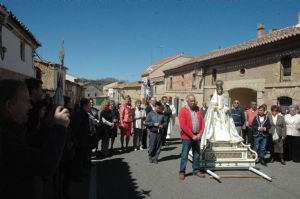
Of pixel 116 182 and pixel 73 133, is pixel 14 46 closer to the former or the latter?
pixel 73 133

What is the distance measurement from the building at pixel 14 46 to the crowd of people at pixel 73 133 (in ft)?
16.1

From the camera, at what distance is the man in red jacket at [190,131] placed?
7.11 meters

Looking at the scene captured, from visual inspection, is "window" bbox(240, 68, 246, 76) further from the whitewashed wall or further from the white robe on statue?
the whitewashed wall

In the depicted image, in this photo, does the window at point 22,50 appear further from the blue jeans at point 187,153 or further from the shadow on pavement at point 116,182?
the blue jeans at point 187,153

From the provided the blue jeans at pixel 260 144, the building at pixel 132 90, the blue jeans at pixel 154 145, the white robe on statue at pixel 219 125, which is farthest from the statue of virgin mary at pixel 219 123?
the building at pixel 132 90

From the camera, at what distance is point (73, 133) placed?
19.6 feet

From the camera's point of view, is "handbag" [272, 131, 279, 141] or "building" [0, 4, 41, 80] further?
"building" [0, 4, 41, 80]

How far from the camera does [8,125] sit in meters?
1.89

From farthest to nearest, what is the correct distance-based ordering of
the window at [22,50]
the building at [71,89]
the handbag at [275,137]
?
the building at [71,89] < the window at [22,50] < the handbag at [275,137]

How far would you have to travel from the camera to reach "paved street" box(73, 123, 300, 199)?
592 centimetres

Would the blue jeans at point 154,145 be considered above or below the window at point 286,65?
below

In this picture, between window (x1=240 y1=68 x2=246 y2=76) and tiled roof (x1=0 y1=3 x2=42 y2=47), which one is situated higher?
tiled roof (x1=0 y1=3 x2=42 y2=47)

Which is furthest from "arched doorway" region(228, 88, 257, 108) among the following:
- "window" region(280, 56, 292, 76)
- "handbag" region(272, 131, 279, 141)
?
"handbag" region(272, 131, 279, 141)

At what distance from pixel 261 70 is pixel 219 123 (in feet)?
36.3
